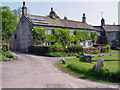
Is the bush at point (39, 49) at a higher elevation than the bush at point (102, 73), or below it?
higher

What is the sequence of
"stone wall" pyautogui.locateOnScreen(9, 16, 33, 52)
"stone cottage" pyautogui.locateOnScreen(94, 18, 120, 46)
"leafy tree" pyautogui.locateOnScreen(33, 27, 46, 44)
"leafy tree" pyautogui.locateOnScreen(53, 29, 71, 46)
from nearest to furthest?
"leafy tree" pyautogui.locateOnScreen(33, 27, 46, 44), "stone wall" pyautogui.locateOnScreen(9, 16, 33, 52), "leafy tree" pyautogui.locateOnScreen(53, 29, 71, 46), "stone cottage" pyautogui.locateOnScreen(94, 18, 120, 46)

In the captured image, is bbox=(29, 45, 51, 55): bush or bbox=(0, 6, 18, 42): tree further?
bbox=(0, 6, 18, 42): tree

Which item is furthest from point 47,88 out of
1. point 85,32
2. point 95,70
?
point 85,32

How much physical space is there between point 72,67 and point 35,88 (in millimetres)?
5731

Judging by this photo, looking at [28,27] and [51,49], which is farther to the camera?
[28,27]

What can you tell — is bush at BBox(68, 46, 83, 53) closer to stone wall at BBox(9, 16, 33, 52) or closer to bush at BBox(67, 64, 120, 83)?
stone wall at BBox(9, 16, 33, 52)

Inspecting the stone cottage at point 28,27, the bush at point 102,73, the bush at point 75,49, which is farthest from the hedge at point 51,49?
the bush at point 102,73

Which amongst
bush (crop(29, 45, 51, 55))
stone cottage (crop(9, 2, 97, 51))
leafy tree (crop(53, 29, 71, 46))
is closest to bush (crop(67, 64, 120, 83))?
bush (crop(29, 45, 51, 55))

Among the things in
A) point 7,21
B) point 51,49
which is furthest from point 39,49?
point 7,21

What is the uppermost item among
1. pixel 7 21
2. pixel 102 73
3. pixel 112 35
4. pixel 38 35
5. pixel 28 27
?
pixel 7 21

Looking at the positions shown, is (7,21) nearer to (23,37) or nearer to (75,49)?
(23,37)

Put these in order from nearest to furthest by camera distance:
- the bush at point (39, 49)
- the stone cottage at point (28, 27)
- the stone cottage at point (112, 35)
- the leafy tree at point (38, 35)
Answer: the bush at point (39, 49), the leafy tree at point (38, 35), the stone cottage at point (28, 27), the stone cottage at point (112, 35)

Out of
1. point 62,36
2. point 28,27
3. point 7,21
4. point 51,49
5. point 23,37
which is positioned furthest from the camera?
point 7,21

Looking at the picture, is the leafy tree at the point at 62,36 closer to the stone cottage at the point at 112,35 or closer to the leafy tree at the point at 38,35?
the leafy tree at the point at 38,35
